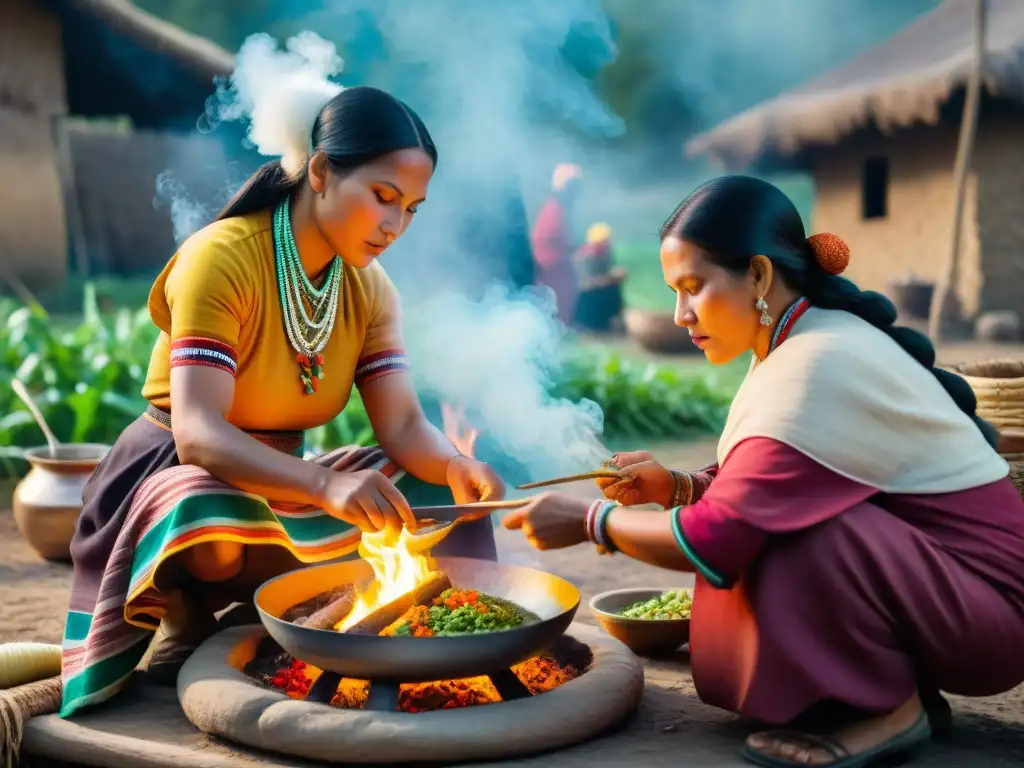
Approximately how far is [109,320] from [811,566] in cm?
837

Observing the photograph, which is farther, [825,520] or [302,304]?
[302,304]

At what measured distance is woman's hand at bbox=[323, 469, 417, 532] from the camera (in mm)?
2518

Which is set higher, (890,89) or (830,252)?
(890,89)

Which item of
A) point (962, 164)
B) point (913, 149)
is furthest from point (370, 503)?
point (913, 149)

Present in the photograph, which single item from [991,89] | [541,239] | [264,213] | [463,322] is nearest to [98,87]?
[541,239]

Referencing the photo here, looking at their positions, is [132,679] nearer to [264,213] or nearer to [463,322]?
[264,213]

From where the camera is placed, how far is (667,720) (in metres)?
2.57

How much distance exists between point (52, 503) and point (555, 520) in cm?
252

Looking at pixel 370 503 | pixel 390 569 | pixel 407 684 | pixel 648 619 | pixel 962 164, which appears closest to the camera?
pixel 370 503

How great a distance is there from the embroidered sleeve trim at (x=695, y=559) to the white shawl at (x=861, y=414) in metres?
0.20

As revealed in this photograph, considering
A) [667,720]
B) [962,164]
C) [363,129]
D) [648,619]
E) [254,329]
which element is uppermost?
[962,164]

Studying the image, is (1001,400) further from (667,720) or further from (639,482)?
(667,720)

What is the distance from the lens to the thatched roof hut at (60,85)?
1036 centimetres

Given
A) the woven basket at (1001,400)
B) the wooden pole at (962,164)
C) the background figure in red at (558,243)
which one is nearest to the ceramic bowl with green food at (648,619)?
the woven basket at (1001,400)
